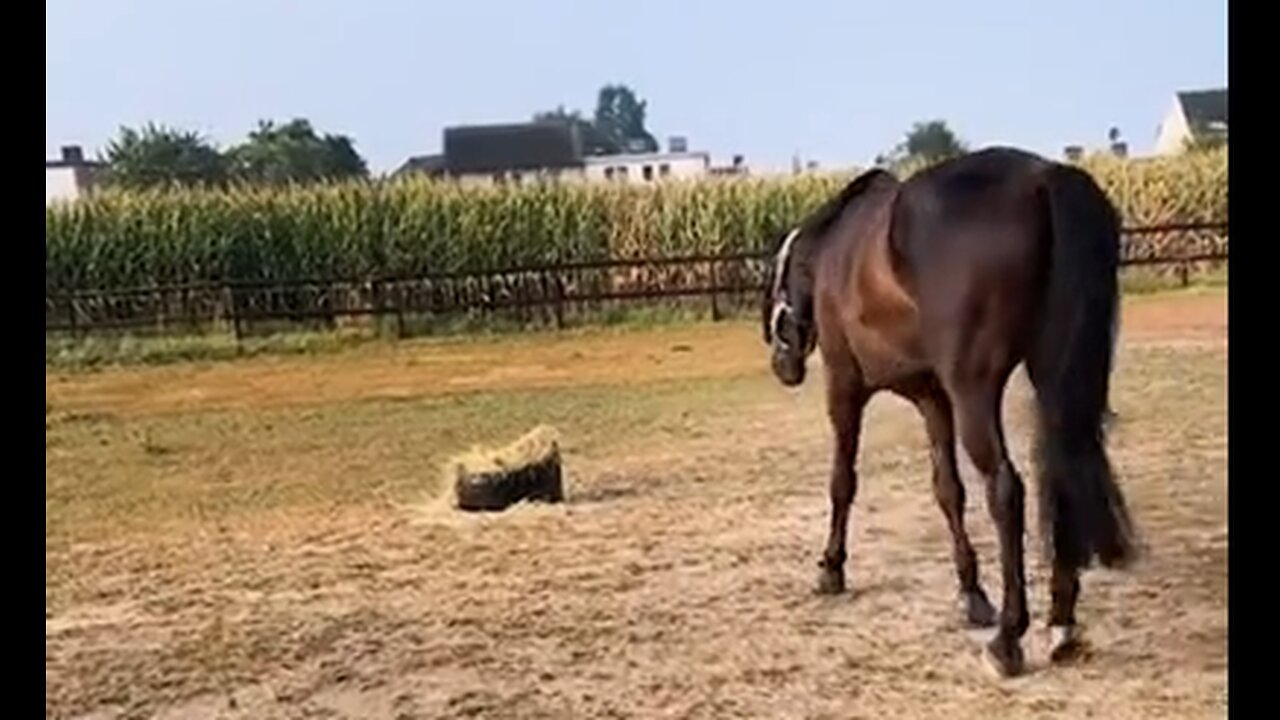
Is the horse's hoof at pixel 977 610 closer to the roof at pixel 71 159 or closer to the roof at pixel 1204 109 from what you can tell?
the roof at pixel 1204 109

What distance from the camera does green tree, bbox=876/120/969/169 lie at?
72.7 inches

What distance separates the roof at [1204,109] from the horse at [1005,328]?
0.29 meters

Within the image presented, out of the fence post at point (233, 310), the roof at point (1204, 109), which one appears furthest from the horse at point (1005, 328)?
the fence post at point (233, 310)

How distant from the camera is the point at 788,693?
1.56 meters

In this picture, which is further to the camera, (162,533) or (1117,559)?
(162,533)

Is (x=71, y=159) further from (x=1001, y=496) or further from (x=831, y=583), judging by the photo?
(x=1001, y=496)

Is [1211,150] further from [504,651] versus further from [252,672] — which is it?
[252,672]

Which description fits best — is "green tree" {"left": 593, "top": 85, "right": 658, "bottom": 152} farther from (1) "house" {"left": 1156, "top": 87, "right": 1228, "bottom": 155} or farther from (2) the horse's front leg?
(1) "house" {"left": 1156, "top": 87, "right": 1228, "bottom": 155}

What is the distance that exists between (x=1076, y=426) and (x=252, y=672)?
1006mm

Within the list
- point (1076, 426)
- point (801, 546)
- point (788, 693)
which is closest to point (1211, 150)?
point (1076, 426)

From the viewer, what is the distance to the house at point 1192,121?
1.68 metres

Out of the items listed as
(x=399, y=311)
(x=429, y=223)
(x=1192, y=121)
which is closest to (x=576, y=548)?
(x=399, y=311)

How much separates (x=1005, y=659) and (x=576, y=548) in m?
0.72
